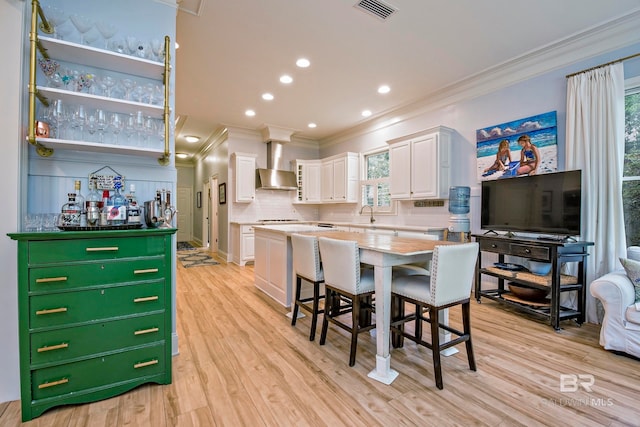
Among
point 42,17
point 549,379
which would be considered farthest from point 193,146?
point 549,379

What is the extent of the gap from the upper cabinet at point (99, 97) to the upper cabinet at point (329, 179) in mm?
4395

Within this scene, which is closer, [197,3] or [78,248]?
[78,248]

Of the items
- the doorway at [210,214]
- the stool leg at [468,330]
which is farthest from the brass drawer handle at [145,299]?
the doorway at [210,214]

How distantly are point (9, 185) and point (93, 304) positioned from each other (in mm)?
838

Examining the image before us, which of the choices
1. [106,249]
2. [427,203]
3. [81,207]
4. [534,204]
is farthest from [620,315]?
[81,207]

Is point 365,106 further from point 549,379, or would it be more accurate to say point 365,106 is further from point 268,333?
point 549,379

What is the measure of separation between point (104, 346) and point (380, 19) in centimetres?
336

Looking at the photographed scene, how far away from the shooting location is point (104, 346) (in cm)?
168

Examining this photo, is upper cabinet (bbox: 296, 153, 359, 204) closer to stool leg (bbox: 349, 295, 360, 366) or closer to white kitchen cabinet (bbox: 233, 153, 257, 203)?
white kitchen cabinet (bbox: 233, 153, 257, 203)

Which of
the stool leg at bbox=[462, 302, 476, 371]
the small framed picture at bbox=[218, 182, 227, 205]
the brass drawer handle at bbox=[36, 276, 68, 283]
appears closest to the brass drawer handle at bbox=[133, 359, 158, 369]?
the brass drawer handle at bbox=[36, 276, 68, 283]

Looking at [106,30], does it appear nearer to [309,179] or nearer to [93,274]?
[93,274]

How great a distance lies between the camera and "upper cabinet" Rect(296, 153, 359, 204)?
6258 mm

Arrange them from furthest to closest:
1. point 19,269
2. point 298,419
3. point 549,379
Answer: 1. point 549,379
2. point 298,419
3. point 19,269

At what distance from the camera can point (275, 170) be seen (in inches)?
259
